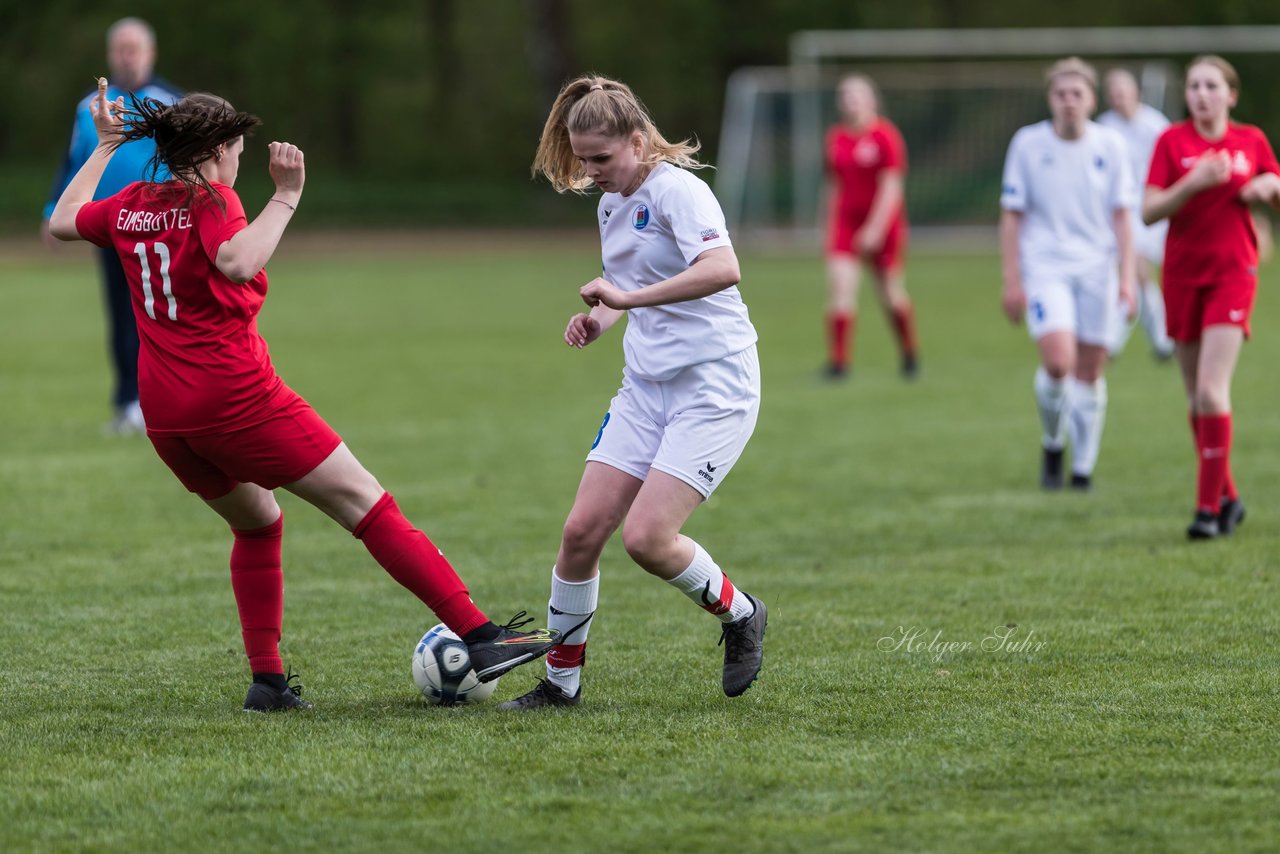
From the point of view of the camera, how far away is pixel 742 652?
16.3 ft

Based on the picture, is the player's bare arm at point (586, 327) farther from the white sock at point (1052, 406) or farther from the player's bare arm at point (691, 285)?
the white sock at point (1052, 406)

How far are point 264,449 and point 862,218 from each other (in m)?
11.0

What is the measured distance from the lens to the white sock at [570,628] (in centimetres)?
495

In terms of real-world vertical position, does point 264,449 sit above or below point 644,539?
above

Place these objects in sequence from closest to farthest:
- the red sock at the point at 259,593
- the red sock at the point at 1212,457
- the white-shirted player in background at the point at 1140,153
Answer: the red sock at the point at 259,593 → the red sock at the point at 1212,457 → the white-shirted player in background at the point at 1140,153

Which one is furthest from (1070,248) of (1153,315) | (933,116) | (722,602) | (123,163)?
(933,116)

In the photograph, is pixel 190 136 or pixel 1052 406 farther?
pixel 1052 406

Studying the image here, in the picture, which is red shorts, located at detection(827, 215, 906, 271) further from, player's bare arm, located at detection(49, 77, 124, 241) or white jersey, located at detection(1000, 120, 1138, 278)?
player's bare arm, located at detection(49, 77, 124, 241)

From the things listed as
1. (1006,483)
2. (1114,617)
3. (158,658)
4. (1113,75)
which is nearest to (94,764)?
(158,658)

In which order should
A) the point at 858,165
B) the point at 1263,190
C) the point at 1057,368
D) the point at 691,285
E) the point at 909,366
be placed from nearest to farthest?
the point at 691,285 → the point at 1263,190 → the point at 1057,368 → the point at 909,366 → the point at 858,165

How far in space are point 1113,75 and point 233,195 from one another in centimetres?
1038

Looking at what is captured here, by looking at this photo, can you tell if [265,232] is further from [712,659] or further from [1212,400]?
[1212,400]

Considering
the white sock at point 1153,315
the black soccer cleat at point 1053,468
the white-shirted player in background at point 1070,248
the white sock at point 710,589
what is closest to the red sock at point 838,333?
the white sock at point 1153,315

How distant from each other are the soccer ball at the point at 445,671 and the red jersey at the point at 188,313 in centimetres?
83
